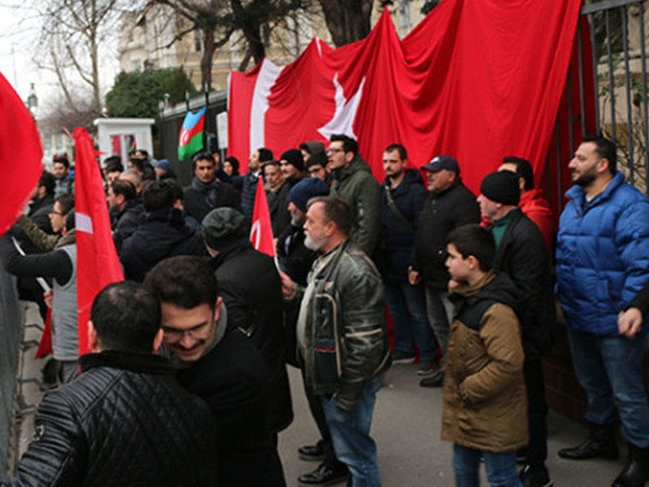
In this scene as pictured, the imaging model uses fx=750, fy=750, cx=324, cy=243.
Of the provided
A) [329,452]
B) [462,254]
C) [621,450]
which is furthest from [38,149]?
[621,450]

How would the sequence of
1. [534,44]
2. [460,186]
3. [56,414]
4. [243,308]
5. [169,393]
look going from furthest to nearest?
[460,186]
[534,44]
[243,308]
[169,393]
[56,414]

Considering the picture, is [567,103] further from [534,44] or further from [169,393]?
[169,393]

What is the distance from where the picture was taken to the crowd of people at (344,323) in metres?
2.17

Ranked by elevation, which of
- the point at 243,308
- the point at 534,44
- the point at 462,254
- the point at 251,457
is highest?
the point at 534,44

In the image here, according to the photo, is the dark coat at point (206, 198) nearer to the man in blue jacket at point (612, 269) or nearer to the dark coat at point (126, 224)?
the dark coat at point (126, 224)

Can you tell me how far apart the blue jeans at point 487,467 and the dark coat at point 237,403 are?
1257 millimetres

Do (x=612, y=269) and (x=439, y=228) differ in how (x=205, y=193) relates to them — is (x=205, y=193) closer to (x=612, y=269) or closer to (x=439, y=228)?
(x=439, y=228)

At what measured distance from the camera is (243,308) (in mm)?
3633

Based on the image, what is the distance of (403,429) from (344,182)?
7.49 ft

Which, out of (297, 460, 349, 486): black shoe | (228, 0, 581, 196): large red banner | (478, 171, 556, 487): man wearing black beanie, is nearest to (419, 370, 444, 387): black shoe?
(228, 0, 581, 196): large red banner

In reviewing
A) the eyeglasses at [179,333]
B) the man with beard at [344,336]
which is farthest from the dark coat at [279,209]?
the eyeglasses at [179,333]

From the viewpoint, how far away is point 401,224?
6.62 meters

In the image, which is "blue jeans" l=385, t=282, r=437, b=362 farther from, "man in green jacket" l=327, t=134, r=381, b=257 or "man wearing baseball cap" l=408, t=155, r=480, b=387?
"man in green jacket" l=327, t=134, r=381, b=257

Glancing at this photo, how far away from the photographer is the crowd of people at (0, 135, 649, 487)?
217 cm
